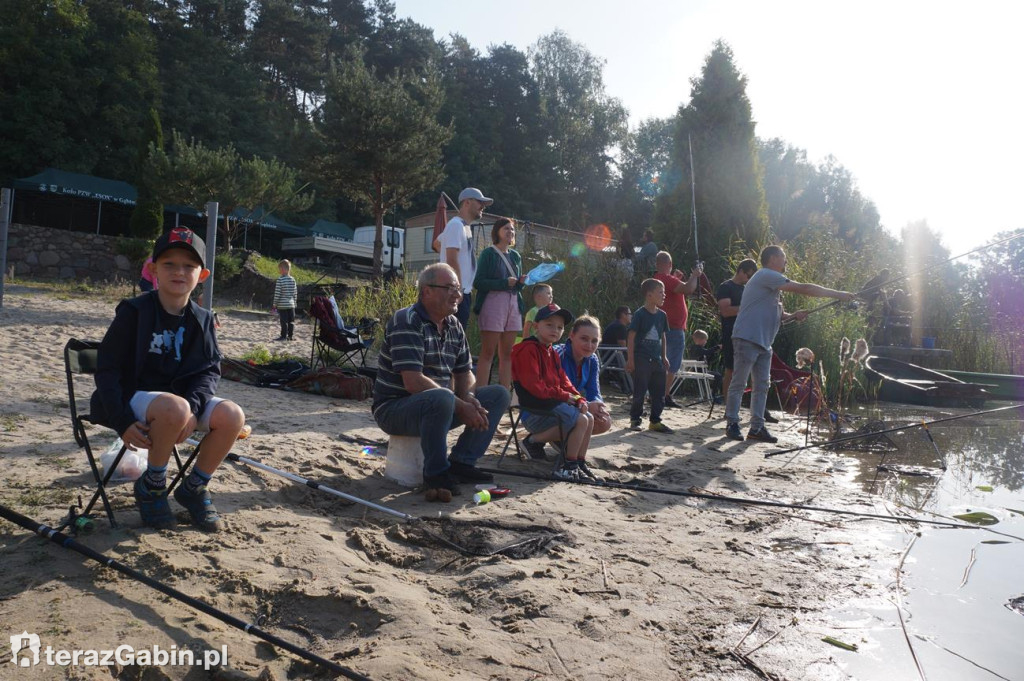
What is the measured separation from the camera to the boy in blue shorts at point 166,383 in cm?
285

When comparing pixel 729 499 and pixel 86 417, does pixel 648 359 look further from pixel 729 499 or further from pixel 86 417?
pixel 86 417

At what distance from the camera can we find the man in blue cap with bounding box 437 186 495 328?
6277 millimetres

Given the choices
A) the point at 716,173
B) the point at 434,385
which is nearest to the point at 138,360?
the point at 434,385

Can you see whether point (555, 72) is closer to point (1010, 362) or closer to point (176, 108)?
point (176, 108)

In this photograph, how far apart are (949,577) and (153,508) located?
3552mm

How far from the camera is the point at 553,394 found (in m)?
4.95

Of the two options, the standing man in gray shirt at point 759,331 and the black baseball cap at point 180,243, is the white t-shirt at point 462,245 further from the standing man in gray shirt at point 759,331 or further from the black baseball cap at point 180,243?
the black baseball cap at point 180,243

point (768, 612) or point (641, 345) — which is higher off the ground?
point (641, 345)

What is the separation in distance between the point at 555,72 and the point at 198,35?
27.1 m

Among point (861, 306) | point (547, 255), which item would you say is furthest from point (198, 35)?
point (861, 306)

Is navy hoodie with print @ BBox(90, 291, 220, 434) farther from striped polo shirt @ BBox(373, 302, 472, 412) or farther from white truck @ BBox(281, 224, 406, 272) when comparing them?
white truck @ BBox(281, 224, 406, 272)

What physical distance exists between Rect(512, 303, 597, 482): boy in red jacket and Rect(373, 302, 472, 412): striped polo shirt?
621 mm

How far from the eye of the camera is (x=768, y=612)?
2850 mm

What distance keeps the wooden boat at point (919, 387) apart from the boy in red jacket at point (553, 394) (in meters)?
6.87
